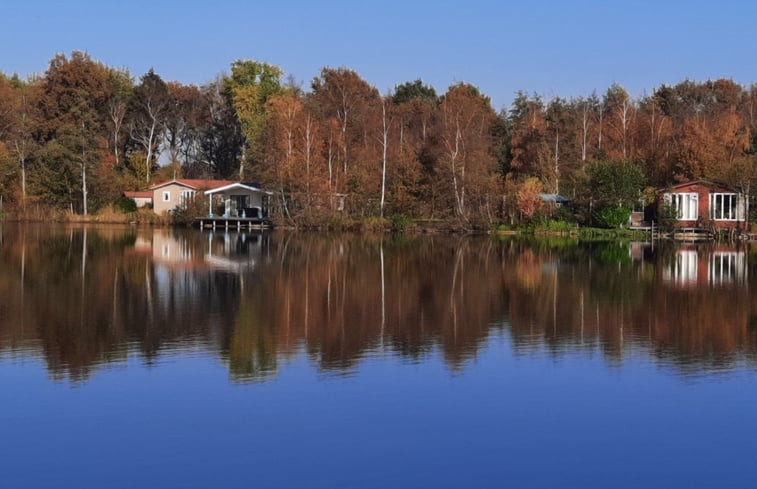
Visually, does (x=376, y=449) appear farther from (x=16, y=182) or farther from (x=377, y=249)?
(x=16, y=182)

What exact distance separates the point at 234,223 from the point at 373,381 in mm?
51010

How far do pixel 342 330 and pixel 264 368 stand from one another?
372 cm

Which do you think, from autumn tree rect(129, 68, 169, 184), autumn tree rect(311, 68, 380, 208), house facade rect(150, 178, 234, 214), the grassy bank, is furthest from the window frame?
autumn tree rect(129, 68, 169, 184)

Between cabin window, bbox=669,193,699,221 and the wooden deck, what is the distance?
26537 mm

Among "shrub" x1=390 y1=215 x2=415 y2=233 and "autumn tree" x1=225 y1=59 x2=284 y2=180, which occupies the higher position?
"autumn tree" x1=225 y1=59 x2=284 y2=180

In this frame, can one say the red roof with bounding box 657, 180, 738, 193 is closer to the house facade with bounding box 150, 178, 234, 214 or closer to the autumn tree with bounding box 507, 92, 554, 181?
the autumn tree with bounding box 507, 92, 554, 181

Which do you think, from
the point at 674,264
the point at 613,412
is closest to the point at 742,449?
the point at 613,412

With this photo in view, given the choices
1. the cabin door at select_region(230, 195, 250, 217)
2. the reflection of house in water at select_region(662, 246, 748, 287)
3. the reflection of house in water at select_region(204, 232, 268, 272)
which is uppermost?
the cabin door at select_region(230, 195, 250, 217)

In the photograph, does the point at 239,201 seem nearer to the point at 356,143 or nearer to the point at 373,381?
the point at 356,143

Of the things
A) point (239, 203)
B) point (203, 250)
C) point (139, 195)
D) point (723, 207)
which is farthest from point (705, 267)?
point (139, 195)

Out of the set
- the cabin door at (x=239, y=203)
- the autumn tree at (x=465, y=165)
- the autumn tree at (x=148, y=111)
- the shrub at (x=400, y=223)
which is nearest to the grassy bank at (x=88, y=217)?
the cabin door at (x=239, y=203)

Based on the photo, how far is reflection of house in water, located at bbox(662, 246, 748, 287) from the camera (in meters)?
27.4

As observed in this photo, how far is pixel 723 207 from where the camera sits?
50.4 m

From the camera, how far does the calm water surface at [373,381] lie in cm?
939
